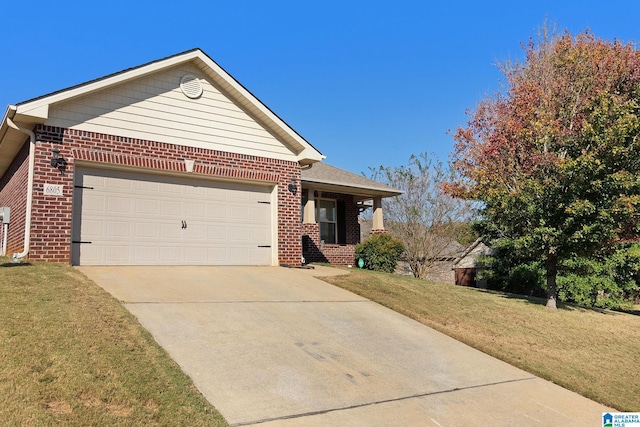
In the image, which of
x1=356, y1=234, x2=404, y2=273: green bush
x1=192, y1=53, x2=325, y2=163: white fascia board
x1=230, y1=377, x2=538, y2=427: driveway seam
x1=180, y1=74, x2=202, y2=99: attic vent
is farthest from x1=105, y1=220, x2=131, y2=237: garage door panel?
x1=356, y1=234, x2=404, y2=273: green bush

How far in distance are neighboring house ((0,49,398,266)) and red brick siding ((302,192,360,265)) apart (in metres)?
3.66

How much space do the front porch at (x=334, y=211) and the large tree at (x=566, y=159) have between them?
330 cm

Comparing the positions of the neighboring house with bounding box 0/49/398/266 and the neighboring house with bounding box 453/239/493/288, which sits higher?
the neighboring house with bounding box 0/49/398/266

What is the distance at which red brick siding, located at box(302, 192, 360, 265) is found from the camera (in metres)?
16.3

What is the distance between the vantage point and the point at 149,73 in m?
10.7

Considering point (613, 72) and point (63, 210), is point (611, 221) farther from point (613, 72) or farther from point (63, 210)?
point (63, 210)

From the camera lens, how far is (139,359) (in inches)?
194

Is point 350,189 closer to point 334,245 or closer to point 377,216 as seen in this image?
point 377,216

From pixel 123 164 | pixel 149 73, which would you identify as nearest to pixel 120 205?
pixel 123 164

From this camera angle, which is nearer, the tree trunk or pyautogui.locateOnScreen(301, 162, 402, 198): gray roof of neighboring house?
the tree trunk

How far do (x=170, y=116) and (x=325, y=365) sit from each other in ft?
24.7

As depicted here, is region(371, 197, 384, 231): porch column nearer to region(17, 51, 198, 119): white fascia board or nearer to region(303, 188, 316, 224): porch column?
region(303, 188, 316, 224): porch column

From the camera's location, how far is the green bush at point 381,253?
17.5 meters

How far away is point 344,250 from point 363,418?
13652mm
